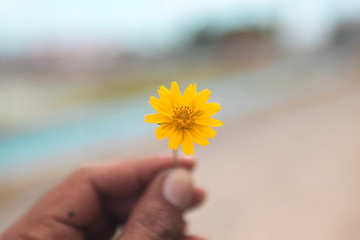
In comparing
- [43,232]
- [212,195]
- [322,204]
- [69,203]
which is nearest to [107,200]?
[69,203]

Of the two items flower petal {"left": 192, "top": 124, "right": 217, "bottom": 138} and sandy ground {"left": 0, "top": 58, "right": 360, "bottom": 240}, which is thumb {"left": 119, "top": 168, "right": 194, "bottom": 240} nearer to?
flower petal {"left": 192, "top": 124, "right": 217, "bottom": 138}

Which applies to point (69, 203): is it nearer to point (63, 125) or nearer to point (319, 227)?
point (319, 227)

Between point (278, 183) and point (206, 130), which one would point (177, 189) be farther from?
point (278, 183)

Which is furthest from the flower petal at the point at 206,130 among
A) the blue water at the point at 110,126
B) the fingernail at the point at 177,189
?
the blue water at the point at 110,126

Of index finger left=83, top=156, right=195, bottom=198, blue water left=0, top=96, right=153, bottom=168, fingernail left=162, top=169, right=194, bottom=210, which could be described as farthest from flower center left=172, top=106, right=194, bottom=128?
blue water left=0, top=96, right=153, bottom=168

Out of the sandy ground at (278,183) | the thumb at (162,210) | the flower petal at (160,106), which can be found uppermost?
the sandy ground at (278,183)

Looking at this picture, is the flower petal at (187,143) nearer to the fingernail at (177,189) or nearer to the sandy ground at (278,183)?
the fingernail at (177,189)

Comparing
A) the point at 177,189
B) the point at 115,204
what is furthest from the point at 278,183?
the point at 177,189
